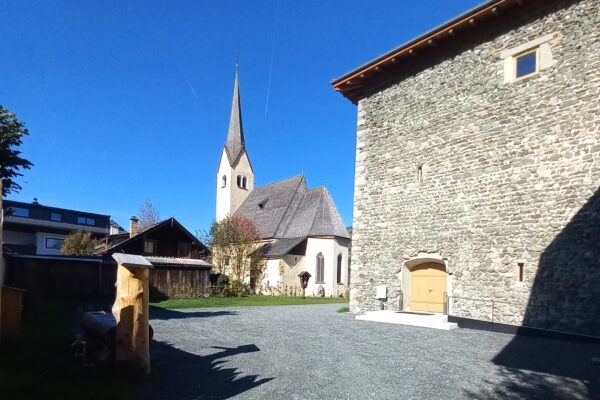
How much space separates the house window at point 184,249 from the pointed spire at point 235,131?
16.8 metres

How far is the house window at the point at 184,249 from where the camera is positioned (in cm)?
2527

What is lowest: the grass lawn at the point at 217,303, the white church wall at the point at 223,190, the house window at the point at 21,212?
the grass lawn at the point at 217,303

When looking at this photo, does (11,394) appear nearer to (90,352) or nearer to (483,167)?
(90,352)

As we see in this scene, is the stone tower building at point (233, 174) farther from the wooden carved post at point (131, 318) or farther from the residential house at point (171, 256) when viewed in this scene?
the wooden carved post at point (131, 318)

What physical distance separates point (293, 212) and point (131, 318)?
94.8 feet

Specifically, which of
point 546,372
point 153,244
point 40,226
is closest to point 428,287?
point 546,372

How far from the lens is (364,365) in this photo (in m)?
6.71

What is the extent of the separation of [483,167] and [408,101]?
375cm

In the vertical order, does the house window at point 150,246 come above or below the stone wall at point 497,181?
below

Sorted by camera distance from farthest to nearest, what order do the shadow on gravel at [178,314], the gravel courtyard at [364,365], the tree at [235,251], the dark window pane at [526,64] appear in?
the tree at [235,251]
the shadow on gravel at [178,314]
the dark window pane at [526,64]
the gravel courtyard at [364,365]

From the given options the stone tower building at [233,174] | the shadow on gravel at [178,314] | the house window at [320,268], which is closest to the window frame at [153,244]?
the shadow on gravel at [178,314]

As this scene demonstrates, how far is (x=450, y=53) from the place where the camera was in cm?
1289

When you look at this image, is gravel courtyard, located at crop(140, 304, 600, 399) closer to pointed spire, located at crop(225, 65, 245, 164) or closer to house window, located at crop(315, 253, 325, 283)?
house window, located at crop(315, 253, 325, 283)

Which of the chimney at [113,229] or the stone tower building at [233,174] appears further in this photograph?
the chimney at [113,229]
